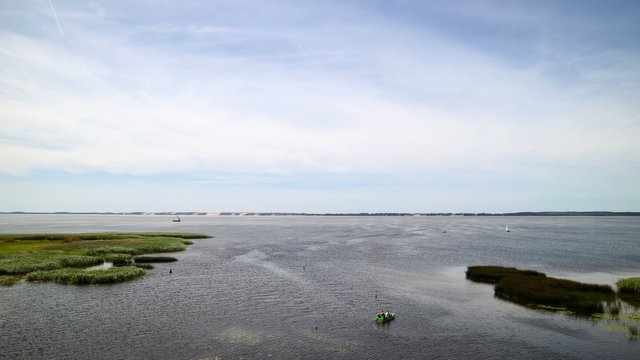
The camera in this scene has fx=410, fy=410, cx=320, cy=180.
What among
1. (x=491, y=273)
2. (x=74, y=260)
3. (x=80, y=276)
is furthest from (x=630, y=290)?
(x=74, y=260)

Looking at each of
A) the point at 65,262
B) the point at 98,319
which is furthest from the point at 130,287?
the point at 65,262

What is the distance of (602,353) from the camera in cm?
3347

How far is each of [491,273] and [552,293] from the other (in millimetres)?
16375

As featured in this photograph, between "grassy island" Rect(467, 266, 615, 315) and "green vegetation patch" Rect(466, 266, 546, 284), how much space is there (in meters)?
0.29

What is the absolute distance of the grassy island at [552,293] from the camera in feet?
153

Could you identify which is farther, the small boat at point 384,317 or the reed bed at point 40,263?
the reed bed at point 40,263

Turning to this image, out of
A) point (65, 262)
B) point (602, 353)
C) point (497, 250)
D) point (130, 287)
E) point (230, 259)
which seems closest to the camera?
point (602, 353)

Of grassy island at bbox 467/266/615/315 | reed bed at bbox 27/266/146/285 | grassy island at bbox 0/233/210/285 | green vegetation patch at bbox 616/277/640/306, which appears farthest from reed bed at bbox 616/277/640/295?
grassy island at bbox 0/233/210/285

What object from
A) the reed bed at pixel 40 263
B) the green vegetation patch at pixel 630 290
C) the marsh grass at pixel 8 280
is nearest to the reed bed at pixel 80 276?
the marsh grass at pixel 8 280

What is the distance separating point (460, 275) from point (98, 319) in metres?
53.6

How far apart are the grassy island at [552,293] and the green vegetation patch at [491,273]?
11.4 inches

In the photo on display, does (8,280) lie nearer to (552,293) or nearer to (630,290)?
(552,293)

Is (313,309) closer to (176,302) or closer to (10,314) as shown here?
(176,302)

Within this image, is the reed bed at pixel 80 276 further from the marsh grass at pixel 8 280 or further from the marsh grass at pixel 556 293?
the marsh grass at pixel 556 293
